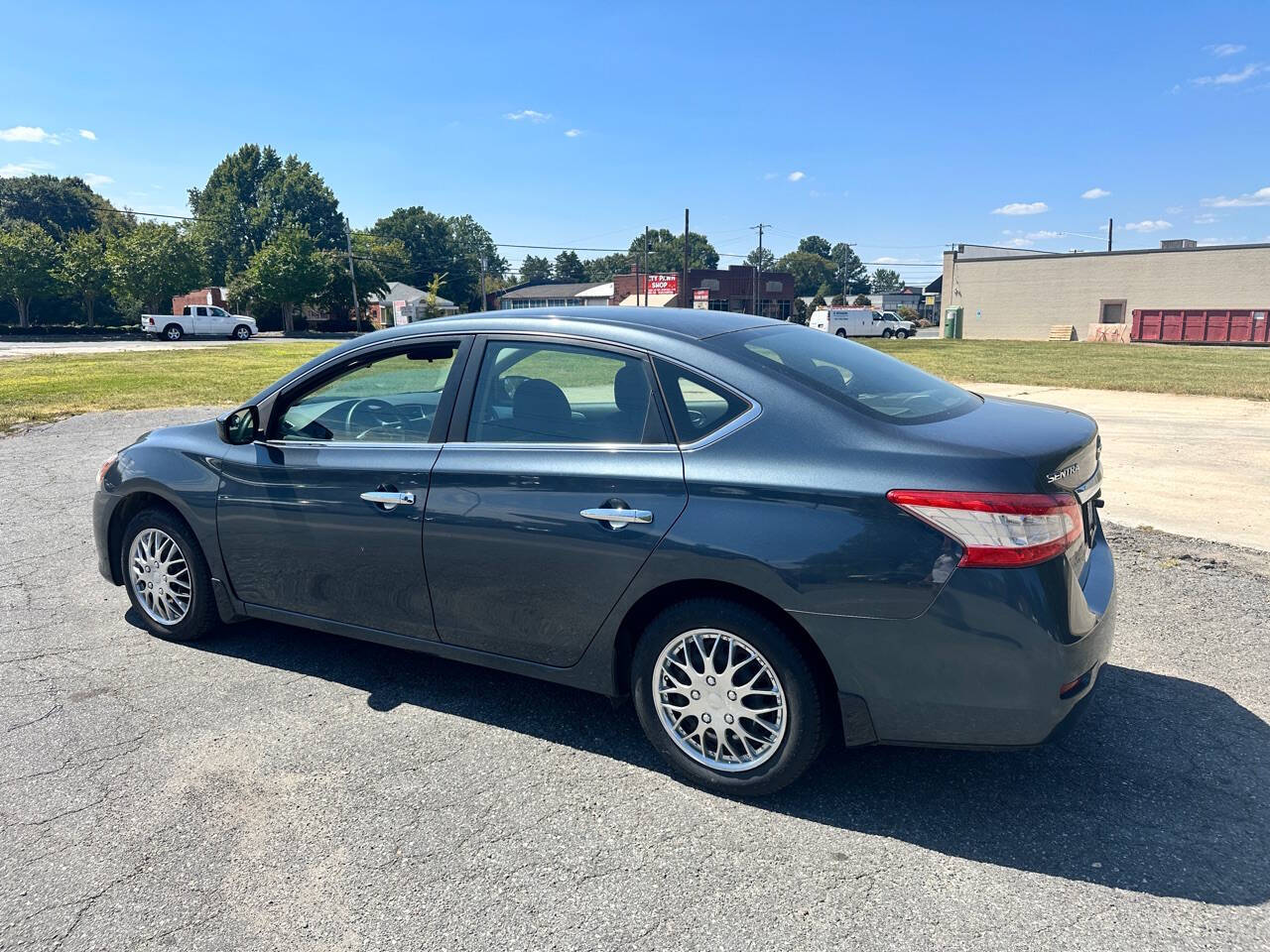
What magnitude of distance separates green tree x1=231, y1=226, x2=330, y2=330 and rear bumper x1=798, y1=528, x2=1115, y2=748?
6466 cm

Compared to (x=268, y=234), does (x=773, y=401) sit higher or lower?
lower

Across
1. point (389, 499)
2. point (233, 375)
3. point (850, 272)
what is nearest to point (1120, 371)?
point (233, 375)

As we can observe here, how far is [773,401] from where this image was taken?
9.72ft

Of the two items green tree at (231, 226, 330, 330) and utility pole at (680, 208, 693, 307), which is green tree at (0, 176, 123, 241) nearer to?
green tree at (231, 226, 330, 330)

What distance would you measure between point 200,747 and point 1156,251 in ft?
192

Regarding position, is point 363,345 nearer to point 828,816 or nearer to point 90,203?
point 828,816

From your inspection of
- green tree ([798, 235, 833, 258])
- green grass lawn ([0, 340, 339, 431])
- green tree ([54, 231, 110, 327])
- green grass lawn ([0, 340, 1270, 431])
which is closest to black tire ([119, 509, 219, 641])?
green grass lawn ([0, 340, 339, 431])

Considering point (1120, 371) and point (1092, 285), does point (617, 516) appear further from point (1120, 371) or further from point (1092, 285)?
point (1092, 285)

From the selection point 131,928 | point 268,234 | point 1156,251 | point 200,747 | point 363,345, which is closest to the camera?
point 131,928

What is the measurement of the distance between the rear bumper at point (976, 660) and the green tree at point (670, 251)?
148 meters

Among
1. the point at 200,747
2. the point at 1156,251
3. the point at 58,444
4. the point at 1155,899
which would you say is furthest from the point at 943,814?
the point at 1156,251

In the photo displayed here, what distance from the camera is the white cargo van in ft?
173

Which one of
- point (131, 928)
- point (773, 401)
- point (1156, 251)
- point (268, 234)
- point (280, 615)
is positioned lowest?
point (131, 928)

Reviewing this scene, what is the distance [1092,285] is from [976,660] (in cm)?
5839
